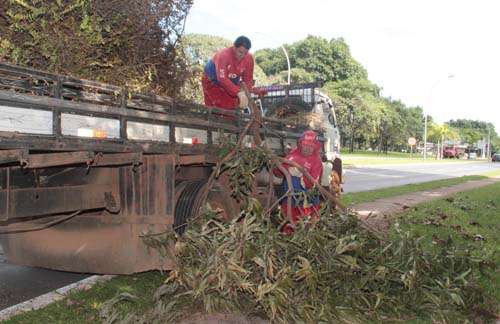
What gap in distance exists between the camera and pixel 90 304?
437cm

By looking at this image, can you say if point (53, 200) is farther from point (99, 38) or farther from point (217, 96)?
point (217, 96)

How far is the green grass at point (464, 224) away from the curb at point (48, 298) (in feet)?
11.9

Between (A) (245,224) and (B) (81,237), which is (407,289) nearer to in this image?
(A) (245,224)

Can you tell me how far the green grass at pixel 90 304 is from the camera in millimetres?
4016

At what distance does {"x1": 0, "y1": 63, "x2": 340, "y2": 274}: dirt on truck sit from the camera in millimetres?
3408

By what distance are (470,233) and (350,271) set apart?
15.1ft

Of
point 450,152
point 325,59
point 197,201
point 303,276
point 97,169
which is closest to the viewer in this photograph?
point 303,276

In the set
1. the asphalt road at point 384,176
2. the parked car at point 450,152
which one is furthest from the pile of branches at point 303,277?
the parked car at point 450,152

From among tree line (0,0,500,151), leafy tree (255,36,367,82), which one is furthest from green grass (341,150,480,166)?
tree line (0,0,500,151)

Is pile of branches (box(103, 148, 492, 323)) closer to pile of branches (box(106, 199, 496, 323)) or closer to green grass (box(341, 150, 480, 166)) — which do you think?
pile of branches (box(106, 199, 496, 323))

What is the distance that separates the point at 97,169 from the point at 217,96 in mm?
2757

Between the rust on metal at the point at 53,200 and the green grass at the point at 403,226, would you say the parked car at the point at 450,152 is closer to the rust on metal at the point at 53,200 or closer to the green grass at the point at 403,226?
the green grass at the point at 403,226

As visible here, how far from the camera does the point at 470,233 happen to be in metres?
8.12

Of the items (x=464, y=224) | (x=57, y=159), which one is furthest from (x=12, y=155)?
(x=464, y=224)
